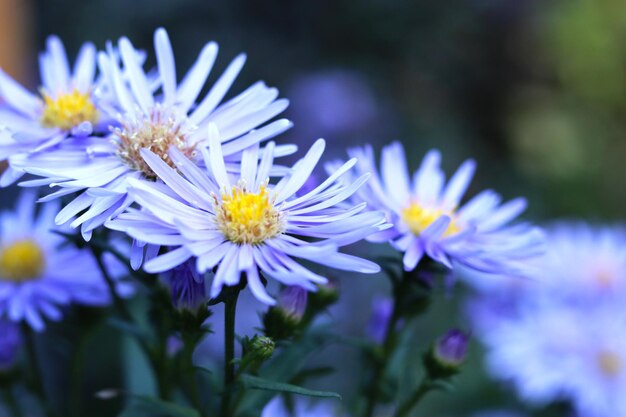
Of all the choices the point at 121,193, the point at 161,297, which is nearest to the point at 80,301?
the point at 161,297

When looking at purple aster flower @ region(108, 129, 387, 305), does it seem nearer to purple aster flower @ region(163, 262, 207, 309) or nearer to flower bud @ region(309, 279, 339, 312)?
purple aster flower @ region(163, 262, 207, 309)

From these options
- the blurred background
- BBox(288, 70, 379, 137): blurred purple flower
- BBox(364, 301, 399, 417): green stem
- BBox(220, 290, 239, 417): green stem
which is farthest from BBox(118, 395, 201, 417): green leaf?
BBox(288, 70, 379, 137): blurred purple flower

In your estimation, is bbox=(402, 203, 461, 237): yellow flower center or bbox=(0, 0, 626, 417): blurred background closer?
bbox=(402, 203, 461, 237): yellow flower center

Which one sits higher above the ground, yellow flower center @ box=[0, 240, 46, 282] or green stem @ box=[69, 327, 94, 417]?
yellow flower center @ box=[0, 240, 46, 282]

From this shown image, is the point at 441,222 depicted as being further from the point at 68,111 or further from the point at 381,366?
the point at 68,111

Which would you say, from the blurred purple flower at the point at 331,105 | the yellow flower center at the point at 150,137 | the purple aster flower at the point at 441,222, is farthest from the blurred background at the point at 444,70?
the yellow flower center at the point at 150,137

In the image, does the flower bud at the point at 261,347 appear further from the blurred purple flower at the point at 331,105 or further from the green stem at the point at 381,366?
the blurred purple flower at the point at 331,105

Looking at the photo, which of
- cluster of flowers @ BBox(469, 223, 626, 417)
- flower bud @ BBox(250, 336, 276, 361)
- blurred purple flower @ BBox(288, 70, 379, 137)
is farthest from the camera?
blurred purple flower @ BBox(288, 70, 379, 137)

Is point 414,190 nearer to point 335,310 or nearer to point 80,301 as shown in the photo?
point 80,301
